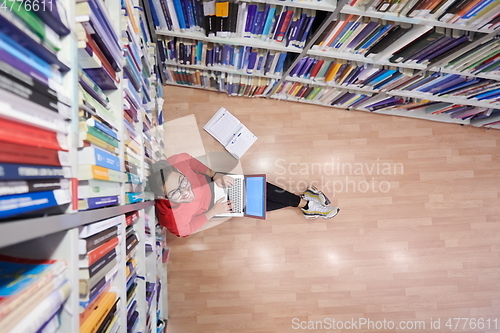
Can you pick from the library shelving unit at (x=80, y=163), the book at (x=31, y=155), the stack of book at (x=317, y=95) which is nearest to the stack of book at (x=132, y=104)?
the library shelving unit at (x=80, y=163)

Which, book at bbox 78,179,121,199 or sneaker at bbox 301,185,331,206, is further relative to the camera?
sneaker at bbox 301,185,331,206

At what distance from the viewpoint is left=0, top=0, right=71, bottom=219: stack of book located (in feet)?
1.58

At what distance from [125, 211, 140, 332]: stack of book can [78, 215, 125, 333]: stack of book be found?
0.66 ft

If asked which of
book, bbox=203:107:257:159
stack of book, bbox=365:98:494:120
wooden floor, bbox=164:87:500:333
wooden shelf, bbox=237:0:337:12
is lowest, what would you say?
wooden floor, bbox=164:87:500:333

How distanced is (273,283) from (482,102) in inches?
81.4

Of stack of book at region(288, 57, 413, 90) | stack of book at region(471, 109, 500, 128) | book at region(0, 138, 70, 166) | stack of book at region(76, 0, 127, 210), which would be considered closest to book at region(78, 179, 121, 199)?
stack of book at region(76, 0, 127, 210)

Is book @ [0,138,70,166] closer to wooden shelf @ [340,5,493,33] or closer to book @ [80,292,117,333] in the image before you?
book @ [80,292,117,333]

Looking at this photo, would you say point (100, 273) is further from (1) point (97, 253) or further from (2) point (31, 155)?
(2) point (31, 155)

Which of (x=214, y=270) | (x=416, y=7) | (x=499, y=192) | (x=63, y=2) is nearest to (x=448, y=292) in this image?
(x=499, y=192)

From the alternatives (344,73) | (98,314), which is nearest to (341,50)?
(344,73)

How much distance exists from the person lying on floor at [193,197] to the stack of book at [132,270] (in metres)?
0.33

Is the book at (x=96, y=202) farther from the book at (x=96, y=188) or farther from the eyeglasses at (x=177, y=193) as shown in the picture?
the eyeglasses at (x=177, y=193)

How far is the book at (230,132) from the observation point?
233 centimetres

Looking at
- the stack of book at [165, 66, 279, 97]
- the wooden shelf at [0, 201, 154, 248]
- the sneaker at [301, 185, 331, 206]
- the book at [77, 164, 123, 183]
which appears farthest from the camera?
the sneaker at [301, 185, 331, 206]
